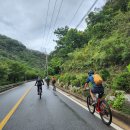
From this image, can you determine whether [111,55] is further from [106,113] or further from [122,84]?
[106,113]

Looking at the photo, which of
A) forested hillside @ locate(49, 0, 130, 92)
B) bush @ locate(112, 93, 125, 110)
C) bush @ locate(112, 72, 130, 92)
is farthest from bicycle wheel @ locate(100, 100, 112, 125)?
bush @ locate(112, 72, 130, 92)

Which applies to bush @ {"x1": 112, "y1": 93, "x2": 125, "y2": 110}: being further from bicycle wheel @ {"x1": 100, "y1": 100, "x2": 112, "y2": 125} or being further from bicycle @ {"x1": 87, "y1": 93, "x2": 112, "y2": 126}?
bicycle wheel @ {"x1": 100, "y1": 100, "x2": 112, "y2": 125}

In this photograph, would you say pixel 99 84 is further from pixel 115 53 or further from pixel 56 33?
pixel 56 33

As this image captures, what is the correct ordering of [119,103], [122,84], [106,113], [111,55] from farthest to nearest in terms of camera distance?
1. [111,55]
2. [122,84]
3. [119,103]
4. [106,113]

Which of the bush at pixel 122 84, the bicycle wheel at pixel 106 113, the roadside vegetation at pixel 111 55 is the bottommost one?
the bicycle wheel at pixel 106 113

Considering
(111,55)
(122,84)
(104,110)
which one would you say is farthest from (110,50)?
(104,110)

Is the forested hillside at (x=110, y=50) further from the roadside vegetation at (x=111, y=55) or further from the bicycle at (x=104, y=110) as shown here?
the bicycle at (x=104, y=110)

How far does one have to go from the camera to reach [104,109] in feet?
25.6

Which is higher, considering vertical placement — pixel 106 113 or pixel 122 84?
pixel 122 84

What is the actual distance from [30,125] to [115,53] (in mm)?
13256

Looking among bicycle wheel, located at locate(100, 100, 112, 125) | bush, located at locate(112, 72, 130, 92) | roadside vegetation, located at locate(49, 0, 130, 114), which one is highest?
roadside vegetation, located at locate(49, 0, 130, 114)

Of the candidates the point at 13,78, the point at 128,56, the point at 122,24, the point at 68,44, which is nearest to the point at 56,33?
the point at 68,44

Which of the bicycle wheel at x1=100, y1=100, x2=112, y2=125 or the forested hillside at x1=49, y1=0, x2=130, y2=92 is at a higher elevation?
the forested hillside at x1=49, y1=0, x2=130, y2=92

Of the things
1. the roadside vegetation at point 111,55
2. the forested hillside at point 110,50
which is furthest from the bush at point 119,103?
the forested hillside at point 110,50
